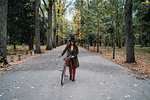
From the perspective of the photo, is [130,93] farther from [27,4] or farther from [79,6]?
[27,4]

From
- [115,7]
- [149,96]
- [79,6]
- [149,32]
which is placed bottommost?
[149,96]

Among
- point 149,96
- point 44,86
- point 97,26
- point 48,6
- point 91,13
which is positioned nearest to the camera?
point 149,96

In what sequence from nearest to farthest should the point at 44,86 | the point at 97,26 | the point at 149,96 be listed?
the point at 149,96 < the point at 44,86 < the point at 97,26

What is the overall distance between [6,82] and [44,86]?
5.82 feet

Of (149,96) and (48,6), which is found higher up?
(48,6)

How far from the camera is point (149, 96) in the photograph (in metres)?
4.54

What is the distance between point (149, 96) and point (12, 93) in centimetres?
436

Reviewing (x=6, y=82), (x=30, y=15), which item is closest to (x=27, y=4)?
(x=30, y=15)

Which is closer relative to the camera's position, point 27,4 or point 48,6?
point 27,4

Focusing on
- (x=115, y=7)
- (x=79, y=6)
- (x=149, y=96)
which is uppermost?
(x=79, y=6)

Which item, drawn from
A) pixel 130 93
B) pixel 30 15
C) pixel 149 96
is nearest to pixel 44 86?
pixel 130 93

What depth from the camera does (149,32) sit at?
918 inches

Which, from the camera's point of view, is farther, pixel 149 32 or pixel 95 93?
pixel 149 32

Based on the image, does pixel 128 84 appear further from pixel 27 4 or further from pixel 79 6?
pixel 27 4
